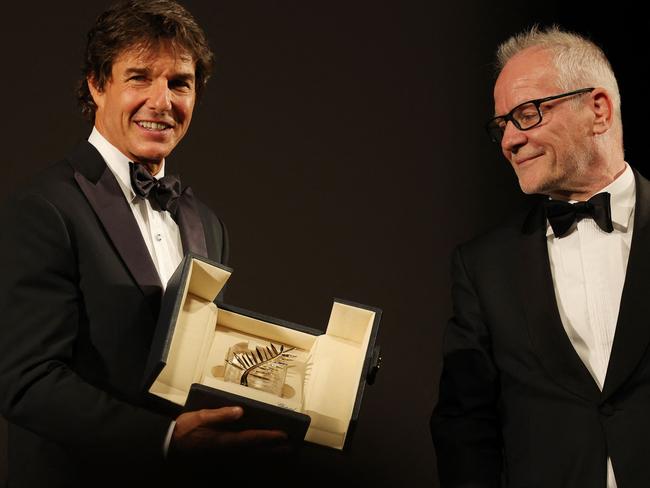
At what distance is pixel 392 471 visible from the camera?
3006 mm

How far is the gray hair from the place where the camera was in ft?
7.11

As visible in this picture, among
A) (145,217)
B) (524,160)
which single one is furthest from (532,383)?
(145,217)

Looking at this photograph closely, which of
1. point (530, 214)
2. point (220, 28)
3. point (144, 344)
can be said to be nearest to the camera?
point (144, 344)

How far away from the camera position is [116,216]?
6.07 ft

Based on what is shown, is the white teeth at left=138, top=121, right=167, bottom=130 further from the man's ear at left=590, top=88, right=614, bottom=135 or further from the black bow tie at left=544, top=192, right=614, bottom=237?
the man's ear at left=590, top=88, right=614, bottom=135

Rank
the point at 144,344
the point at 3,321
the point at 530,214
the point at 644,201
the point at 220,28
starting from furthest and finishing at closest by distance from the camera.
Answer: the point at 220,28, the point at 530,214, the point at 644,201, the point at 144,344, the point at 3,321

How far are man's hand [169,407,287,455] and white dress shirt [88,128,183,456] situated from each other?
39 cm

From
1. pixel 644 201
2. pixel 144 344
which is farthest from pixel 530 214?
pixel 144 344

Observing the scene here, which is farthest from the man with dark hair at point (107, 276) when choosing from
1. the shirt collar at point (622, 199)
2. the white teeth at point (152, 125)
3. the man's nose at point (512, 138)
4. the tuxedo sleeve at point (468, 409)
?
the shirt collar at point (622, 199)

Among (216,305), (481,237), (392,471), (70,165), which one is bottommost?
(392,471)

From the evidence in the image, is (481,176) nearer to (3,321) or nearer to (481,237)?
(481,237)

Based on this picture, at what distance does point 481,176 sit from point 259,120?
957 millimetres

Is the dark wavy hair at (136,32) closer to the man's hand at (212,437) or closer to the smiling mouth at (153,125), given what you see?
the smiling mouth at (153,125)

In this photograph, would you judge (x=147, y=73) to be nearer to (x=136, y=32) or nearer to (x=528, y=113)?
(x=136, y=32)
